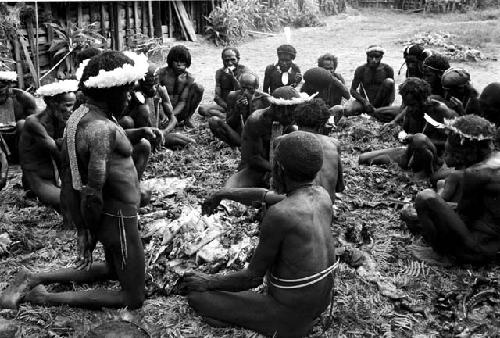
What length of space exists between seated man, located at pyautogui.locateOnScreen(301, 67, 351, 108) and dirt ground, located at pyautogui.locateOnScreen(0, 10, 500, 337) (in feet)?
2.31

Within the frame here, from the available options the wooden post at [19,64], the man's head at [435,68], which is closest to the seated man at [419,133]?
the man's head at [435,68]

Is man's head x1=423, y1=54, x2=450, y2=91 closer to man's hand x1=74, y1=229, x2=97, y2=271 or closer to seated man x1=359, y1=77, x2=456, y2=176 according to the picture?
seated man x1=359, y1=77, x2=456, y2=176

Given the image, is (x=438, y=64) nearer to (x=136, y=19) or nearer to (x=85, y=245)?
(x=85, y=245)

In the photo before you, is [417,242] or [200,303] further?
[417,242]

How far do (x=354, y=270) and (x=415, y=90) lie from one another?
2724mm

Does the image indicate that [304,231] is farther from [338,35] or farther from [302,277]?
[338,35]

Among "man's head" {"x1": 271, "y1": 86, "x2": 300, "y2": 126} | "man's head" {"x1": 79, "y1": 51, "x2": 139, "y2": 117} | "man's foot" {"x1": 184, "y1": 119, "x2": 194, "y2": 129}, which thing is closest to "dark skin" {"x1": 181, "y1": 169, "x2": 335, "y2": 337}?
"man's head" {"x1": 79, "y1": 51, "x2": 139, "y2": 117}

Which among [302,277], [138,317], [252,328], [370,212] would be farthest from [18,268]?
[370,212]

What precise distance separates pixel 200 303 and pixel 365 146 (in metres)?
4.38

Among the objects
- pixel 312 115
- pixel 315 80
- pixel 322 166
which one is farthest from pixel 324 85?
pixel 322 166

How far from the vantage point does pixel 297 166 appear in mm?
2986

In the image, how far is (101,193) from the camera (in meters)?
3.32

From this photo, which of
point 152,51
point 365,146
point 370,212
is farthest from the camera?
point 152,51

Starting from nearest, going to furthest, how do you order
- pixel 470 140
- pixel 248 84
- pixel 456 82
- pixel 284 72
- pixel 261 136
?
pixel 470 140 < pixel 261 136 < pixel 456 82 < pixel 248 84 < pixel 284 72
